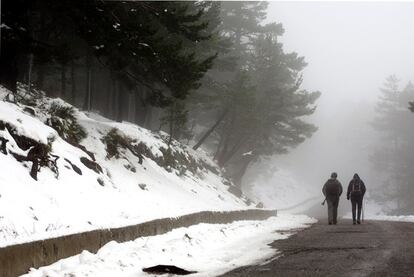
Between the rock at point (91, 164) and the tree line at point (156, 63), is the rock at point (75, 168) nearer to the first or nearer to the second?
the rock at point (91, 164)

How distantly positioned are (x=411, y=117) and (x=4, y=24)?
66564 mm


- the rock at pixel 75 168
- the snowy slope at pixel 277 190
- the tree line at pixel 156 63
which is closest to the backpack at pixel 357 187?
the tree line at pixel 156 63

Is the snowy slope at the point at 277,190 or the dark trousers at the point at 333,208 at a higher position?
the snowy slope at the point at 277,190

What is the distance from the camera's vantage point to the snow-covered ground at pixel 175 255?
693 centimetres

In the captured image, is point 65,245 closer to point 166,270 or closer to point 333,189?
point 166,270

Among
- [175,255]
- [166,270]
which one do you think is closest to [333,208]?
[175,255]

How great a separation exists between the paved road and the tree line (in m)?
6.37

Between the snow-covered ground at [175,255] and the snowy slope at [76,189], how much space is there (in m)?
0.47

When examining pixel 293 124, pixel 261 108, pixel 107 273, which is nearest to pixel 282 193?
pixel 293 124

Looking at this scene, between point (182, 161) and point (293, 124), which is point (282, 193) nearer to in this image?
point (293, 124)

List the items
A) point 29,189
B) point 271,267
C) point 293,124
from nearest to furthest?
1. point 271,267
2. point 29,189
3. point 293,124

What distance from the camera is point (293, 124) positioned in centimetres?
4062

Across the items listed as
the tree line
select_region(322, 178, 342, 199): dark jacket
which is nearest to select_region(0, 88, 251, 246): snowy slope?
the tree line

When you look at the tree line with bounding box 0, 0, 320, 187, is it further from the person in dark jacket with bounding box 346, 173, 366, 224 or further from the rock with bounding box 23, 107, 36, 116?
the person in dark jacket with bounding box 346, 173, 366, 224
